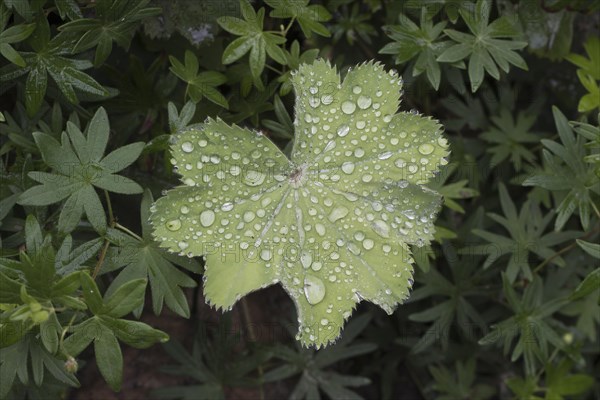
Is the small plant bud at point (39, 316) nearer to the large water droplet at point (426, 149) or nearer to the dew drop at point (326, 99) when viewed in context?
the dew drop at point (326, 99)

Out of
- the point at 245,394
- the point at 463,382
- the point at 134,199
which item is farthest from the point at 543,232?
the point at 134,199

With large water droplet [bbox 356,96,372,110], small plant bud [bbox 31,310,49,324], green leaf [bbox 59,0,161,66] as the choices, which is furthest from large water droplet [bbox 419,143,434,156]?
small plant bud [bbox 31,310,49,324]

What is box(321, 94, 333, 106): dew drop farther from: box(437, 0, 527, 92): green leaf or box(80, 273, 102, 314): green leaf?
box(80, 273, 102, 314): green leaf

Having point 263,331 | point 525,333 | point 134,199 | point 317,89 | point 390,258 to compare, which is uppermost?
point 317,89

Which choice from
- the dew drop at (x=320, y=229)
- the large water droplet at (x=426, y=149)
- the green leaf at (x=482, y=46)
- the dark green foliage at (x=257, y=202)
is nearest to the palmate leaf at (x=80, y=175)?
the dark green foliage at (x=257, y=202)

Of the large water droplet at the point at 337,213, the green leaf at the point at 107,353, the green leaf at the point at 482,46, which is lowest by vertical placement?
the green leaf at the point at 107,353

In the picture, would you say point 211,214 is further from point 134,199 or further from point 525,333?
point 525,333

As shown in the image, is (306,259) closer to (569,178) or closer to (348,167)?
(348,167)
